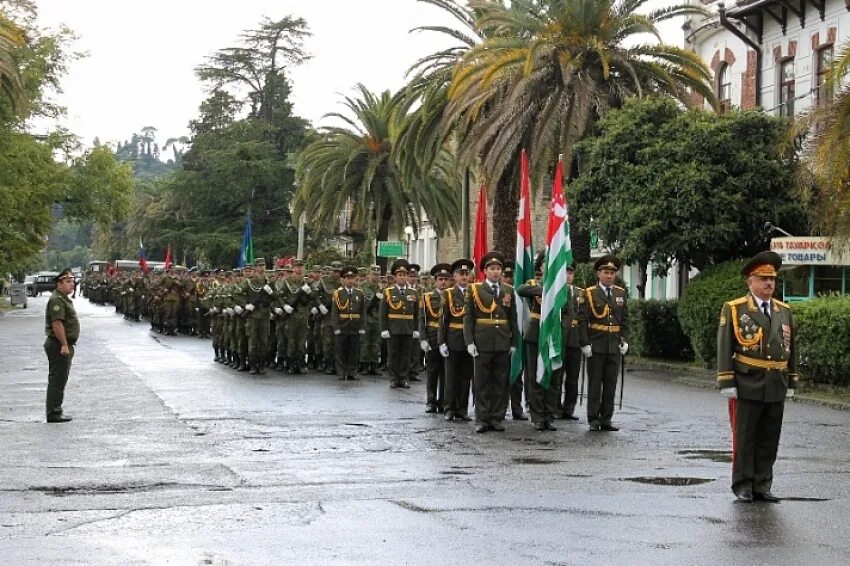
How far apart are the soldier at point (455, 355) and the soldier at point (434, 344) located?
566 mm

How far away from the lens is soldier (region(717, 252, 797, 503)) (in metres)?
9.70

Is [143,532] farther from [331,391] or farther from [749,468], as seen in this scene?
[331,391]

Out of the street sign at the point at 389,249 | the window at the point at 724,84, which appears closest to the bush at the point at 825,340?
the window at the point at 724,84

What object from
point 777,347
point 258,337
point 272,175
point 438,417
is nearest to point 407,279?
point 258,337

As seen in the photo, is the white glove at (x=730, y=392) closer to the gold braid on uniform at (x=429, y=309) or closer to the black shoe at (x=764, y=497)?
the black shoe at (x=764, y=497)

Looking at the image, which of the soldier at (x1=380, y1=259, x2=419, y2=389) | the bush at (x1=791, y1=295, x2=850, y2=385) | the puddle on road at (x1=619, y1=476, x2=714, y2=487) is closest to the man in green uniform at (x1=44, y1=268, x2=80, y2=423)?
the soldier at (x1=380, y1=259, x2=419, y2=389)

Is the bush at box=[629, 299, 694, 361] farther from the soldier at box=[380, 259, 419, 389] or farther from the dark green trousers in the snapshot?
the dark green trousers

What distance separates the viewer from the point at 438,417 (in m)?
15.7

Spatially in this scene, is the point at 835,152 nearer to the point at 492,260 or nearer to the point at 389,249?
the point at 492,260

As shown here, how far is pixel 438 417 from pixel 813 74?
66.3ft

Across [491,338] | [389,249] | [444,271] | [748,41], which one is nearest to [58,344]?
[491,338]

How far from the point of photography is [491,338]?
568 inches

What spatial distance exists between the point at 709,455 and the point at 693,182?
14.0m

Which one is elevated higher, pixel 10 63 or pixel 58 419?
pixel 10 63
